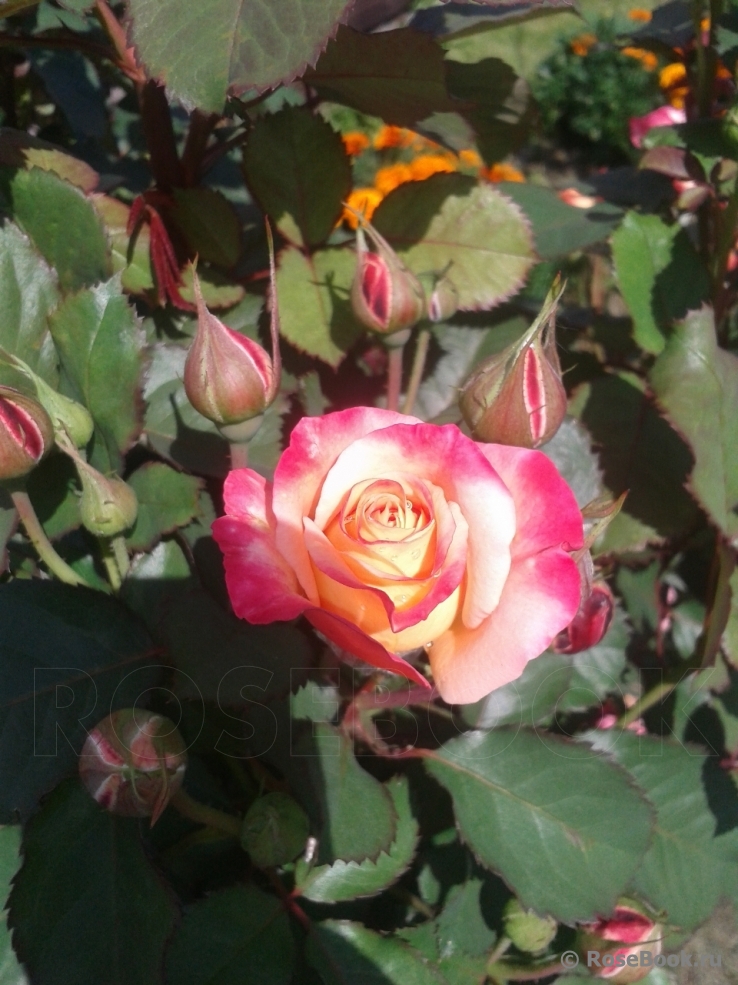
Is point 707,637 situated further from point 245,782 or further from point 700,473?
point 245,782

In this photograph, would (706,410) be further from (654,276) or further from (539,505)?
(539,505)

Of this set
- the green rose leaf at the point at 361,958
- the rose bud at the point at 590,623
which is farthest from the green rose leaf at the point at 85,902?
the rose bud at the point at 590,623

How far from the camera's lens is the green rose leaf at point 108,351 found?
2.15ft

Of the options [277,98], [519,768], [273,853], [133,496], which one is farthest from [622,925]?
[277,98]

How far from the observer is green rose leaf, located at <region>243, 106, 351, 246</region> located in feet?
2.43

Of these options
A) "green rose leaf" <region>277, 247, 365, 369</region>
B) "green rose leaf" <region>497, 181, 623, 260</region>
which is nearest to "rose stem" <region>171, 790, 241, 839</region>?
"green rose leaf" <region>277, 247, 365, 369</region>

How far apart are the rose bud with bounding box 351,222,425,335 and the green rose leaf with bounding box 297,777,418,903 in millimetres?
413

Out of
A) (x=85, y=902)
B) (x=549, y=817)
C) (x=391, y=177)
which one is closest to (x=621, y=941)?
(x=549, y=817)

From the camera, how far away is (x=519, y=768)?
28.0 inches

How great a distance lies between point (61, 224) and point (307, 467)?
370 mm

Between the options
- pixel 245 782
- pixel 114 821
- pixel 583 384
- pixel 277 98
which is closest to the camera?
pixel 114 821

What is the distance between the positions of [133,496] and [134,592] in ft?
0.28

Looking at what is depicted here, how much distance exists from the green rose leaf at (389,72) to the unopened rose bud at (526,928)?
707 mm

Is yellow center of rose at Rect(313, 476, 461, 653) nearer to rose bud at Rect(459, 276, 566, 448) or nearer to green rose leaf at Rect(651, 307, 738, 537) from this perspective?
rose bud at Rect(459, 276, 566, 448)
